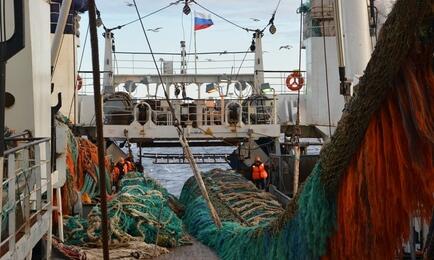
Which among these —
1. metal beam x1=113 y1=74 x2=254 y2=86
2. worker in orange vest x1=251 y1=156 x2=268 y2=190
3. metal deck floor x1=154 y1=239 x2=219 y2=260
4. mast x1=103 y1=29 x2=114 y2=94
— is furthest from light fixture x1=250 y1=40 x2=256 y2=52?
metal deck floor x1=154 y1=239 x2=219 y2=260

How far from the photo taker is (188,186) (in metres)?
13.0

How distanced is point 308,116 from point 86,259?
47.7 feet

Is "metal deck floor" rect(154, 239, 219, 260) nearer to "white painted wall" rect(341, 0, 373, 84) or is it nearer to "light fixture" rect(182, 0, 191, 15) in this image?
"white painted wall" rect(341, 0, 373, 84)

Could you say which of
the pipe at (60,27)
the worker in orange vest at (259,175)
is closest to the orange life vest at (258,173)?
the worker in orange vest at (259,175)

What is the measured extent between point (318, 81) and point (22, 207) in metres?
15.7

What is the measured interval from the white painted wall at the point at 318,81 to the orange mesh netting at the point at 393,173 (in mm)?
16316

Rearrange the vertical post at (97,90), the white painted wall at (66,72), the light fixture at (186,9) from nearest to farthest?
1. the vertical post at (97,90)
2. the white painted wall at (66,72)
3. the light fixture at (186,9)

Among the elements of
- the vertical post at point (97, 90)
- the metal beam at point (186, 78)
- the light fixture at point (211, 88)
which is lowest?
the vertical post at point (97, 90)

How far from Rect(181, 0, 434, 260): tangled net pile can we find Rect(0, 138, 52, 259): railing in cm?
214

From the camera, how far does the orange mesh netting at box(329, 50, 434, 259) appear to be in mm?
2287

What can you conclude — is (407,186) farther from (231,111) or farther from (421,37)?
(231,111)

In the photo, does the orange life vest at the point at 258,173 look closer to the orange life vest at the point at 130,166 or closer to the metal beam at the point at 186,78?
the orange life vest at the point at 130,166

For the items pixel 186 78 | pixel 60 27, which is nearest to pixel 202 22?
pixel 186 78

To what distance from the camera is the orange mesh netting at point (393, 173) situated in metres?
2.29
